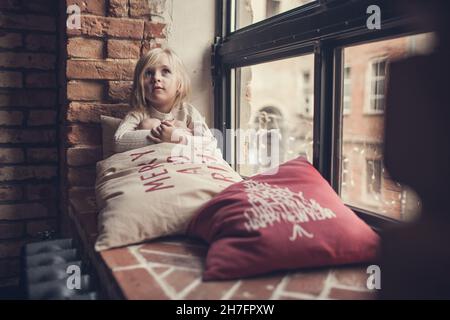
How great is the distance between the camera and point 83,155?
6.98ft

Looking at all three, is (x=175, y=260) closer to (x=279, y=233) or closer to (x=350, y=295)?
(x=279, y=233)

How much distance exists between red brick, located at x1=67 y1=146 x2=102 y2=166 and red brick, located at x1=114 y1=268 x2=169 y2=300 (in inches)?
45.3

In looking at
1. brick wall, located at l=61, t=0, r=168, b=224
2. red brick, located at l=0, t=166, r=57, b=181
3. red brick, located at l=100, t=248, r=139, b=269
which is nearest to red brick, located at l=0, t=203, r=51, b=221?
red brick, located at l=0, t=166, r=57, b=181

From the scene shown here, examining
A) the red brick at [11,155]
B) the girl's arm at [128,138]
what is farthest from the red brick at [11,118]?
the girl's arm at [128,138]

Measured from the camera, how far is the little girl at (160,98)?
196 centimetres

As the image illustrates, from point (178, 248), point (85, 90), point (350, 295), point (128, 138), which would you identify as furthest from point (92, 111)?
point (350, 295)

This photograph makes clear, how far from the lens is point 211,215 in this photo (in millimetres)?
1263

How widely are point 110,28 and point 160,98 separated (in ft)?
A: 1.48

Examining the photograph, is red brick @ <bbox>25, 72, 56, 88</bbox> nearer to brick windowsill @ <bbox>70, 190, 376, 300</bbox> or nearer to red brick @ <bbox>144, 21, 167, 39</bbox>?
red brick @ <bbox>144, 21, 167, 39</bbox>

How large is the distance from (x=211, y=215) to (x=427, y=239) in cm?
70

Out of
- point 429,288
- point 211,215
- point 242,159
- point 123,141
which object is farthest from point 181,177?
point 242,159

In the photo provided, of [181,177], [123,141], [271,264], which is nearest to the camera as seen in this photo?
[271,264]

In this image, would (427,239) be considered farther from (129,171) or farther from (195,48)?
(195,48)
